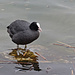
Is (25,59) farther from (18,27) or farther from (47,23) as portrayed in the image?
(47,23)

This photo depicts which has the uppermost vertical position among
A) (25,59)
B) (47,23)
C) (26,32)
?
(26,32)

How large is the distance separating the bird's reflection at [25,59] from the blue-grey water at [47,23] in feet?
0.59

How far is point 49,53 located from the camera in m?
4.91

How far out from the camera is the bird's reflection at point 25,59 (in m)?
4.25

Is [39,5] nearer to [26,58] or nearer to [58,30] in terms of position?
[58,30]

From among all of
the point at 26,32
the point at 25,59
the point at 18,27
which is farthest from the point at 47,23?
the point at 25,59

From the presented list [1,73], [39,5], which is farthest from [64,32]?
[1,73]

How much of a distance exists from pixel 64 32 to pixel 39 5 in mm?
2117

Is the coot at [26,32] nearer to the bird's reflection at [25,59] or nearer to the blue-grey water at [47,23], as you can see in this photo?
the bird's reflection at [25,59]

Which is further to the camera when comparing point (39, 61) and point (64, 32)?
point (64, 32)

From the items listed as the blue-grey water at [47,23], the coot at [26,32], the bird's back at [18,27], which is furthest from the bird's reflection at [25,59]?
the bird's back at [18,27]

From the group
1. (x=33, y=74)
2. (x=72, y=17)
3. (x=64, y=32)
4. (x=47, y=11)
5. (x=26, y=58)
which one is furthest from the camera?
(x=47, y=11)

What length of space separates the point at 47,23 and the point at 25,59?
2247 millimetres

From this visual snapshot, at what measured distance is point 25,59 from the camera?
457cm
